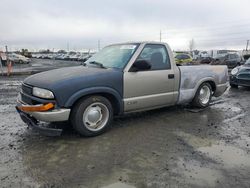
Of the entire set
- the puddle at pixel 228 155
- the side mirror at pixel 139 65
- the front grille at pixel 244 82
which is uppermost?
the side mirror at pixel 139 65

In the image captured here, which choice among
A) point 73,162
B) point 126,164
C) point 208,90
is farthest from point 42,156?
point 208,90

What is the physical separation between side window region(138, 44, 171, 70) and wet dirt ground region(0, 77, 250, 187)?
4.15ft

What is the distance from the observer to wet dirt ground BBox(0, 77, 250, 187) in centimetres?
306

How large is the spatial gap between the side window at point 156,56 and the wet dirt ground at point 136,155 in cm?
126

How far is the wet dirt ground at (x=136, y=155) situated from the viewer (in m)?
3.06

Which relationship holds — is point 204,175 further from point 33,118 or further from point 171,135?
point 33,118

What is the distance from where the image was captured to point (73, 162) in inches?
138

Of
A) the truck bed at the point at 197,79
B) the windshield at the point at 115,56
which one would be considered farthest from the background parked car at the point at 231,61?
the windshield at the point at 115,56

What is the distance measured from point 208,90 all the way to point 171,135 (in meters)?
2.75

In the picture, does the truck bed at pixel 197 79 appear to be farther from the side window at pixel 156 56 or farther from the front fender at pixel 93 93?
the front fender at pixel 93 93

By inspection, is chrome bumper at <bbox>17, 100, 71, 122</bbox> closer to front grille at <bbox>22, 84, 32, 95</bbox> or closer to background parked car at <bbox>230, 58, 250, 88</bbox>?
front grille at <bbox>22, 84, 32, 95</bbox>

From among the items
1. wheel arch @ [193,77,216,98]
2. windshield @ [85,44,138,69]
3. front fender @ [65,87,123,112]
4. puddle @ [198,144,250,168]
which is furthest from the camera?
wheel arch @ [193,77,216,98]

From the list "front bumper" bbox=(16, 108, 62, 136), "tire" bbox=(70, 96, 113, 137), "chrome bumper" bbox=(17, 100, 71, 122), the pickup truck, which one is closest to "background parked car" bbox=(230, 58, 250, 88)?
the pickup truck

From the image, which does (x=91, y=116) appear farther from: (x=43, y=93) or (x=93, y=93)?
(x=43, y=93)
